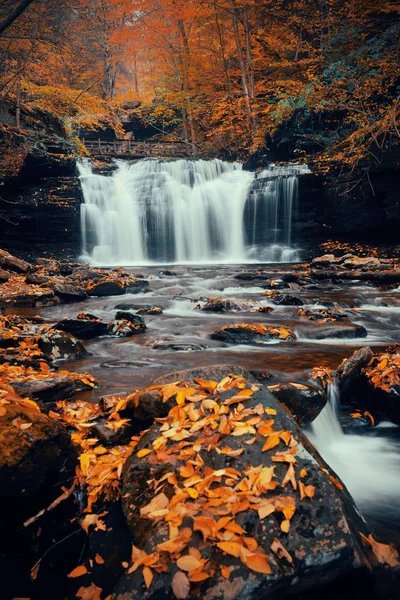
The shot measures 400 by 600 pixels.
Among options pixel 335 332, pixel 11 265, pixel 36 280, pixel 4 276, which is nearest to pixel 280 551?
pixel 335 332

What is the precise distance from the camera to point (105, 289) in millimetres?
11617

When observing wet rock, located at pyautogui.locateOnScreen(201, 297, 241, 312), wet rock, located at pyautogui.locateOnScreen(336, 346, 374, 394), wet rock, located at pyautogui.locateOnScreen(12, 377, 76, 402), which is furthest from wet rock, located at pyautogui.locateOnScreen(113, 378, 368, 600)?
wet rock, located at pyautogui.locateOnScreen(201, 297, 241, 312)

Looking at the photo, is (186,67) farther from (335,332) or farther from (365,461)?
(365,461)

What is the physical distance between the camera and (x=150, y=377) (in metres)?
4.69

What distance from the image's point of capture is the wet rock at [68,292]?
34.8 ft

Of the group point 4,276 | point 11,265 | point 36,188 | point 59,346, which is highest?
point 36,188

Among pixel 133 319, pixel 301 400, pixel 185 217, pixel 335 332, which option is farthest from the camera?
pixel 185 217

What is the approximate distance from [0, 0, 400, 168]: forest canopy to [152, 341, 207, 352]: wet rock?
Result: 27.6 ft

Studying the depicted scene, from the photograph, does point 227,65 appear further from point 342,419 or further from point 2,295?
point 342,419

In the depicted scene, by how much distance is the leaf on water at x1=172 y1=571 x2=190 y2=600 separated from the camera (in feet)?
5.43

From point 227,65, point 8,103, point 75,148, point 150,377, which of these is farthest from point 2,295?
point 227,65

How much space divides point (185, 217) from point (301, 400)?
18233 mm

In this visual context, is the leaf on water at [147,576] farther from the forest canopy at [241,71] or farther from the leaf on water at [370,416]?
the forest canopy at [241,71]

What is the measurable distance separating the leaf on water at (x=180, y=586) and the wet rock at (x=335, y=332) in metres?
5.64
